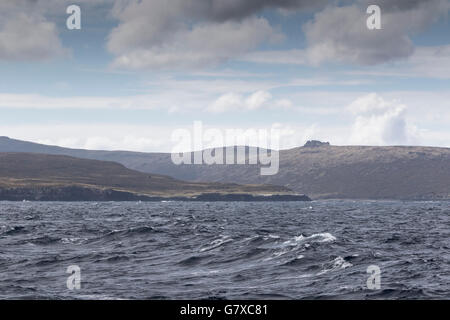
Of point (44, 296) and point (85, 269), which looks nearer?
point (44, 296)

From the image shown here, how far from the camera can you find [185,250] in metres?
55.6

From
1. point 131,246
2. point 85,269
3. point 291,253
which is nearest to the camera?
point 85,269

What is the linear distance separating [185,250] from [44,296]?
23.9 metres
